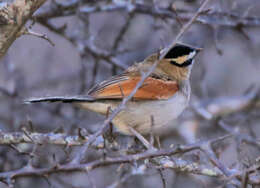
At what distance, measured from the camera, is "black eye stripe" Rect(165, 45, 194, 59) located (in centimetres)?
552

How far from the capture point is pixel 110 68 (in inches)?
→ 302

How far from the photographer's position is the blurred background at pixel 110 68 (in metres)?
5.56

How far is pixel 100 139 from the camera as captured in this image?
4320 mm

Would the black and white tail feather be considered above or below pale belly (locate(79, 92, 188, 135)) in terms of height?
above

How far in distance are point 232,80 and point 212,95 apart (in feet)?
3.85

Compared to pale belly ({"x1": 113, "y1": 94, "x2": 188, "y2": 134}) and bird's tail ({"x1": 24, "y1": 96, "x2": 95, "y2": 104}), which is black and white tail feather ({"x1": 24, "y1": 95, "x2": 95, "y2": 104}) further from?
pale belly ({"x1": 113, "y1": 94, "x2": 188, "y2": 134})

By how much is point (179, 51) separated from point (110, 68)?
2317mm

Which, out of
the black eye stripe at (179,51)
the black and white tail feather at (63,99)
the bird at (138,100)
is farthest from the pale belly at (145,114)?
the black eye stripe at (179,51)

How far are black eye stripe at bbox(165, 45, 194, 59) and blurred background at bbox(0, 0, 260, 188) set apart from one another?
0.67ft

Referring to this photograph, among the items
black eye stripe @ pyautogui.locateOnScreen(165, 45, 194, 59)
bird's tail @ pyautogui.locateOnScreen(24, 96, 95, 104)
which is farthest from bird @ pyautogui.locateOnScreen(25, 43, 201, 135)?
black eye stripe @ pyautogui.locateOnScreen(165, 45, 194, 59)

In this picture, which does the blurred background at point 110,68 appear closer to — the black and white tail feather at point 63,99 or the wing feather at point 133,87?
the black and white tail feather at point 63,99

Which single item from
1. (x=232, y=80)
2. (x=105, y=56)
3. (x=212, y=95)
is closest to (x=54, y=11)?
(x=105, y=56)

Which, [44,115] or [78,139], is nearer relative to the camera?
[78,139]

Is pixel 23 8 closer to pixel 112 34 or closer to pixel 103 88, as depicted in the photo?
pixel 103 88
